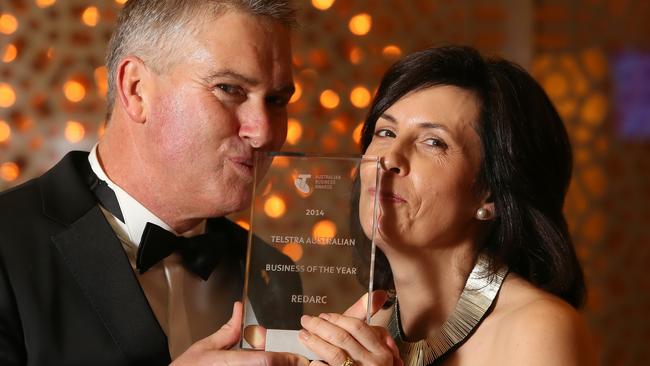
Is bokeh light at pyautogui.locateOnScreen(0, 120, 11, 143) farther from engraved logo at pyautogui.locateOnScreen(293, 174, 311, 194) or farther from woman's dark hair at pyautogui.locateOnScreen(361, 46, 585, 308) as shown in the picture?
engraved logo at pyautogui.locateOnScreen(293, 174, 311, 194)

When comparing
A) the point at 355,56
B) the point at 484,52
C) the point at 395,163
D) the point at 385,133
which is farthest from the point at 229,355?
the point at 484,52

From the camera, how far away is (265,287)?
1.86 m

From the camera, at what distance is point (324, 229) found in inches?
75.0

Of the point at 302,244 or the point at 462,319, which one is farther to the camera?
the point at 462,319

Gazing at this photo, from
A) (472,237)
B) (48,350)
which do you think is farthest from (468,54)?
(48,350)

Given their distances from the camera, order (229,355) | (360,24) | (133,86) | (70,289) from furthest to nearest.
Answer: (360,24) < (133,86) < (70,289) < (229,355)

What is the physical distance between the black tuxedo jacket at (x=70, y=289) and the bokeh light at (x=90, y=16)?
1735 millimetres

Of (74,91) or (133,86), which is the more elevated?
(133,86)

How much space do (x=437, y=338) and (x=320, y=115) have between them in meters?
2.11

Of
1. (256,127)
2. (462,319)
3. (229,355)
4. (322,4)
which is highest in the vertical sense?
(322,4)

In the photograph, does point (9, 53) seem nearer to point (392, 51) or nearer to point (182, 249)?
point (392, 51)

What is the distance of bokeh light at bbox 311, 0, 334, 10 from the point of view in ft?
13.7

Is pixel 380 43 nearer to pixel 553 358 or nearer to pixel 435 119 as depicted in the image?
pixel 435 119

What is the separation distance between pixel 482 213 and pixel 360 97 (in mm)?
1986
